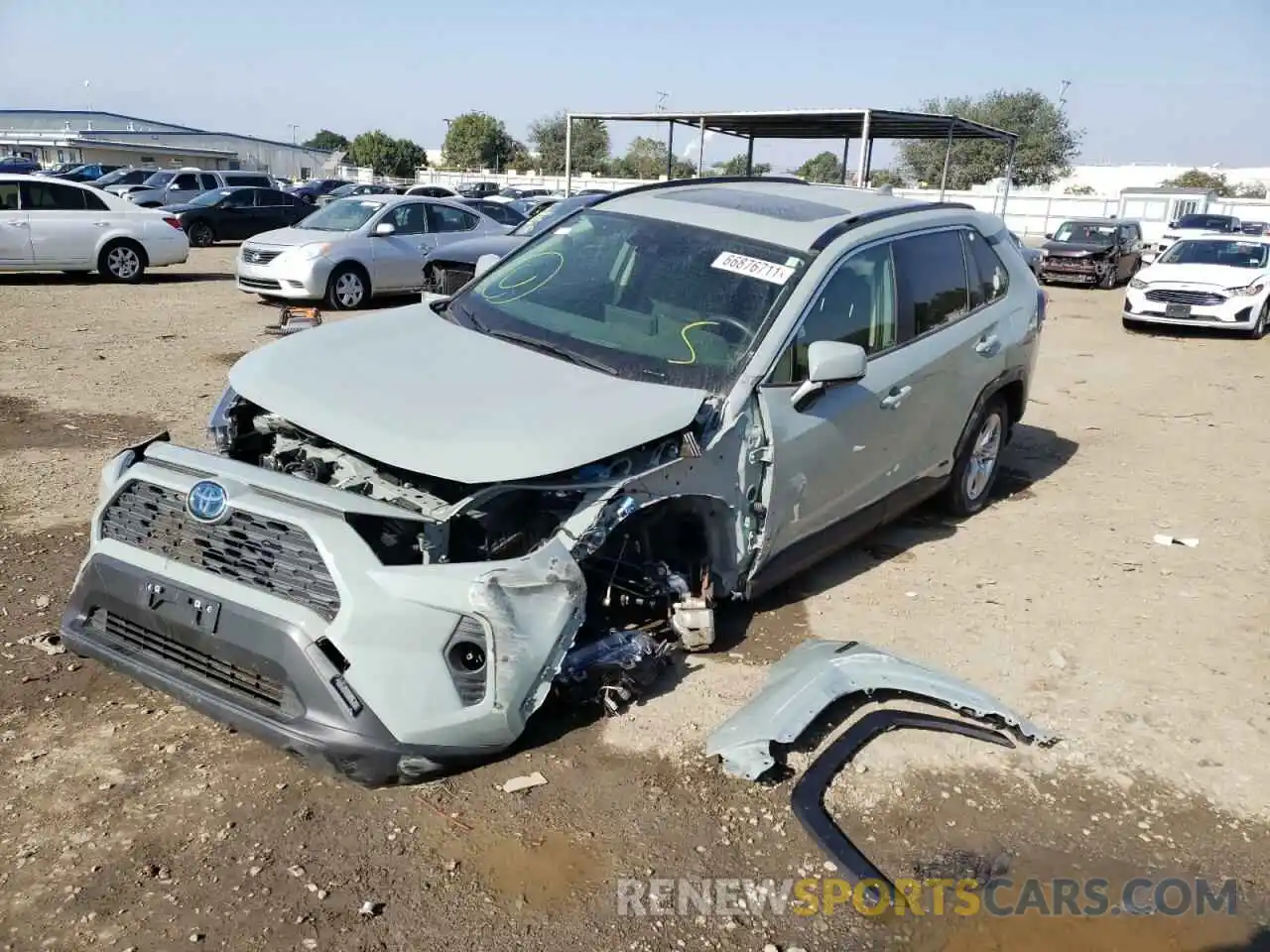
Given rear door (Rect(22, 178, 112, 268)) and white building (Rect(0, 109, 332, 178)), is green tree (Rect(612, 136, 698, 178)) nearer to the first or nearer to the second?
white building (Rect(0, 109, 332, 178))

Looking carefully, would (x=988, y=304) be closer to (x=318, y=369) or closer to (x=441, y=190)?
(x=318, y=369)

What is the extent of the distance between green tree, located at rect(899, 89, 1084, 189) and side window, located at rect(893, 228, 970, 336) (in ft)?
186

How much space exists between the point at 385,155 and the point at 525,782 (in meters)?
90.7

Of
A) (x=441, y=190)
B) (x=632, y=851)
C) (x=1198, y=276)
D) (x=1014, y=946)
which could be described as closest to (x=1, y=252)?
(x=441, y=190)

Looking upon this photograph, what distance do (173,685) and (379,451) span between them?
967mm

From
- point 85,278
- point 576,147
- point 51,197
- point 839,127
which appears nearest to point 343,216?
point 51,197

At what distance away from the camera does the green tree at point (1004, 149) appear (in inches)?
2331

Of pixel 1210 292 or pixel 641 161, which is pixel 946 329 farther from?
pixel 641 161

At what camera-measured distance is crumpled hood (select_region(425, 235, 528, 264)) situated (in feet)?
42.2

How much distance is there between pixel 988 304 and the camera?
5.76 m

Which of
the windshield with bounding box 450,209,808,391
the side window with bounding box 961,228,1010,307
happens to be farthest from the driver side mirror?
the side window with bounding box 961,228,1010,307

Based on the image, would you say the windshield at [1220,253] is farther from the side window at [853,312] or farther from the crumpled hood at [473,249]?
the side window at [853,312]

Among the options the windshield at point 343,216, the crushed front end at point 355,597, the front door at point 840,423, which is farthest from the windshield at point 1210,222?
the crushed front end at point 355,597

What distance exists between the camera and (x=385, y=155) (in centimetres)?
8656
